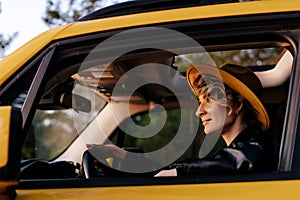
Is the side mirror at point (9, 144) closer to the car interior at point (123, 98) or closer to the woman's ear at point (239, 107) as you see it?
the car interior at point (123, 98)

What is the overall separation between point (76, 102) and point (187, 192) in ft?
4.55

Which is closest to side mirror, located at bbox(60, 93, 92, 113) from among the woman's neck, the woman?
the woman

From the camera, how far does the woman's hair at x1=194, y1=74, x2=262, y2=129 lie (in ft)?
9.02

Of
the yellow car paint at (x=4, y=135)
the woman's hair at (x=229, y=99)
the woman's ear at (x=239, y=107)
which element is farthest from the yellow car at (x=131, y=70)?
the woman's ear at (x=239, y=107)

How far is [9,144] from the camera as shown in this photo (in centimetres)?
191

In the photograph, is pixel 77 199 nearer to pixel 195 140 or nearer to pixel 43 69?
pixel 43 69

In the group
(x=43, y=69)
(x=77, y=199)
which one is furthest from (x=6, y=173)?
(x=43, y=69)

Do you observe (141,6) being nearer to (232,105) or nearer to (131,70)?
(131,70)

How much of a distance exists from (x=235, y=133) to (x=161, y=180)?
28.3 inches

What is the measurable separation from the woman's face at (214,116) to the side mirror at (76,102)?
62cm

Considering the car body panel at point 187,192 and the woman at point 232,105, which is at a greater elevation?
the woman at point 232,105

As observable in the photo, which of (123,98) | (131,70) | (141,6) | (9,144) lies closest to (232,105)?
(131,70)

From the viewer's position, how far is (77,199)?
2064 millimetres

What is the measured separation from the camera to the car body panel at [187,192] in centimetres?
197
